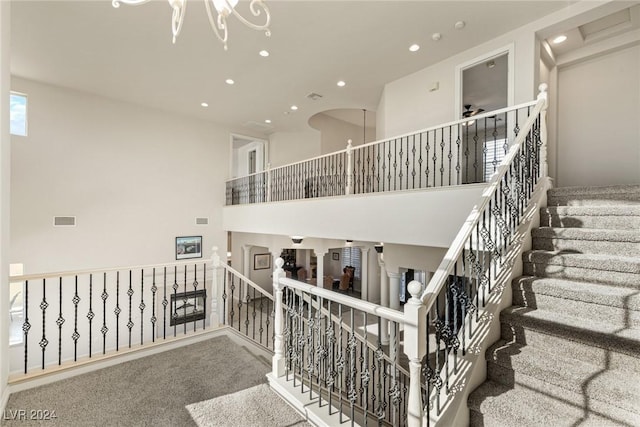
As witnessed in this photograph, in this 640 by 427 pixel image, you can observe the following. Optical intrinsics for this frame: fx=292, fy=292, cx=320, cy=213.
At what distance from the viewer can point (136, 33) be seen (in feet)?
14.8

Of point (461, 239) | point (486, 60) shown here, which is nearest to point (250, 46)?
point (486, 60)

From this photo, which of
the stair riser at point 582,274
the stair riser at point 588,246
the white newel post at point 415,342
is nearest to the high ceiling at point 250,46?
the stair riser at point 588,246

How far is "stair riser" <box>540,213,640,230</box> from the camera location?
2.55 m

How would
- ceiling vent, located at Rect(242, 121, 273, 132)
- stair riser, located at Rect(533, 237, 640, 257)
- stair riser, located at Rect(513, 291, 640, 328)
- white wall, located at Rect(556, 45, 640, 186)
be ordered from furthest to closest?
ceiling vent, located at Rect(242, 121, 273, 132) → white wall, located at Rect(556, 45, 640, 186) → stair riser, located at Rect(533, 237, 640, 257) → stair riser, located at Rect(513, 291, 640, 328)

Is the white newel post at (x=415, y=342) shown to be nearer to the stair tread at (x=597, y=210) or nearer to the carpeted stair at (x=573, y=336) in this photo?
the carpeted stair at (x=573, y=336)

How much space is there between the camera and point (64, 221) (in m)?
6.36

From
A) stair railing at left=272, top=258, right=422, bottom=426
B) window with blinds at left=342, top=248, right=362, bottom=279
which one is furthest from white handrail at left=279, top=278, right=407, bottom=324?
window with blinds at left=342, top=248, right=362, bottom=279

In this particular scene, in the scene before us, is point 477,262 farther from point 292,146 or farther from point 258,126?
point 292,146

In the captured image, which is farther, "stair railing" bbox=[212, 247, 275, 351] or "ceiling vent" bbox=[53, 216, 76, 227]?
"ceiling vent" bbox=[53, 216, 76, 227]

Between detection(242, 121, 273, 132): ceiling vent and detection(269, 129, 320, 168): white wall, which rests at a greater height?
detection(242, 121, 273, 132): ceiling vent

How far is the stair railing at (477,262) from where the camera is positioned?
1.86m

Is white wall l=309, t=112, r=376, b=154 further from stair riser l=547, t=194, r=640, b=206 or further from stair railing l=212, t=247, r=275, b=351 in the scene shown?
stair riser l=547, t=194, r=640, b=206

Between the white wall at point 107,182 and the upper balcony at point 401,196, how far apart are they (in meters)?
1.54

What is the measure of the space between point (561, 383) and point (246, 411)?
2226 mm
